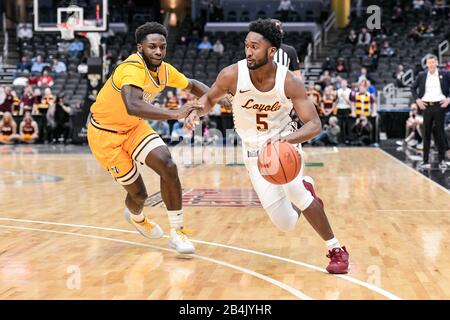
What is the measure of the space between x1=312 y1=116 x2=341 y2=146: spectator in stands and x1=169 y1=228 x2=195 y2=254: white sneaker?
13.0m

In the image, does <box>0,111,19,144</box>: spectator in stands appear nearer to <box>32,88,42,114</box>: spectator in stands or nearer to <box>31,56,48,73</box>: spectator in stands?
<box>32,88,42,114</box>: spectator in stands

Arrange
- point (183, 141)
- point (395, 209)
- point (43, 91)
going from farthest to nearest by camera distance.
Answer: point (43, 91), point (183, 141), point (395, 209)

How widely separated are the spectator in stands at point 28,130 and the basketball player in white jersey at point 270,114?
1472 cm

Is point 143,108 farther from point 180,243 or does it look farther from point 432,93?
point 432,93

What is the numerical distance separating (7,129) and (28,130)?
21.1 inches

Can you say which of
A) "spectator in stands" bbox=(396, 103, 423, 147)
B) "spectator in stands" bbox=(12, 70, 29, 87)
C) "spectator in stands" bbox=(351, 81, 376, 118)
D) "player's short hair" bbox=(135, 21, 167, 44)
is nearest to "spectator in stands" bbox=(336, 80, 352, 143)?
"spectator in stands" bbox=(351, 81, 376, 118)

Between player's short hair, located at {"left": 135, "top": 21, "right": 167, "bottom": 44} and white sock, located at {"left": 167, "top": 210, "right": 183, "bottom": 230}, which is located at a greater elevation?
player's short hair, located at {"left": 135, "top": 21, "right": 167, "bottom": 44}

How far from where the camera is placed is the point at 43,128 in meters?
19.6

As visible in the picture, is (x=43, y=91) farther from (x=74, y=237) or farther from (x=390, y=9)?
(x=74, y=237)

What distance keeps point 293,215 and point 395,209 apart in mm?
2910

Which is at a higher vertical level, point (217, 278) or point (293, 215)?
point (293, 215)

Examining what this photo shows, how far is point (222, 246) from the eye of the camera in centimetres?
555

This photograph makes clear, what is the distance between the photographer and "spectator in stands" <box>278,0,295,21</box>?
28.0m
